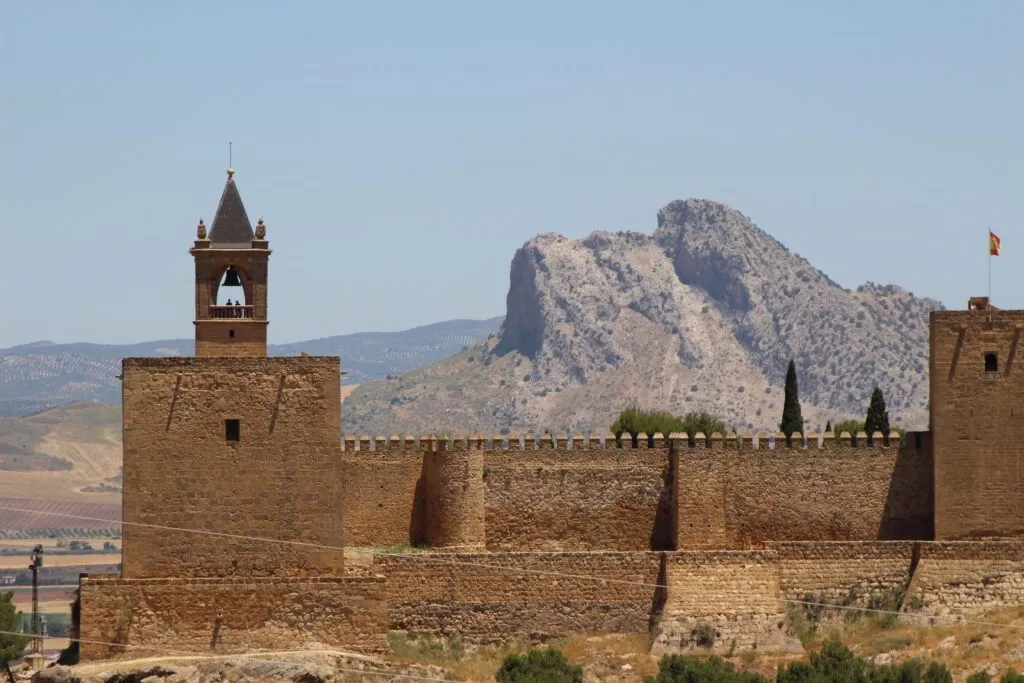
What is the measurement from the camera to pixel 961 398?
60250 mm

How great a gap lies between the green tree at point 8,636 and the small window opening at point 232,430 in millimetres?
12867

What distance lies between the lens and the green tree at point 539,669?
55.2 m

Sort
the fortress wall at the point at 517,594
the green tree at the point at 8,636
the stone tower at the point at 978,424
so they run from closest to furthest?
1. the fortress wall at the point at 517,594
2. the stone tower at the point at 978,424
3. the green tree at the point at 8,636

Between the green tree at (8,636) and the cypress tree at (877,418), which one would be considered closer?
the green tree at (8,636)

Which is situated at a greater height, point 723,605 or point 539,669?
point 723,605

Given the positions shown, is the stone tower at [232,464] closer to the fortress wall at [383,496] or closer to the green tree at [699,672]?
the fortress wall at [383,496]

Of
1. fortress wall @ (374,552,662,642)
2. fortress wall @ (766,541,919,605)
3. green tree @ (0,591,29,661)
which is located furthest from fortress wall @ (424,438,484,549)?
green tree @ (0,591,29,661)

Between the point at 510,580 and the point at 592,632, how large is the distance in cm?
212

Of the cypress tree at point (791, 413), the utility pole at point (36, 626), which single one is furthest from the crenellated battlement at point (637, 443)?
the utility pole at point (36, 626)

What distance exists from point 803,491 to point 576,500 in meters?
5.15

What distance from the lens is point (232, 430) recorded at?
57.3 m

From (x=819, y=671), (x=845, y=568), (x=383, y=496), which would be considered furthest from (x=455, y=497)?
(x=819, y=671)

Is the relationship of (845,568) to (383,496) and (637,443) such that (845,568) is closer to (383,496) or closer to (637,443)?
(637,443)

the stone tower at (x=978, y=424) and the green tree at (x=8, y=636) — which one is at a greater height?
the stone tower at (x=978, y=424)
